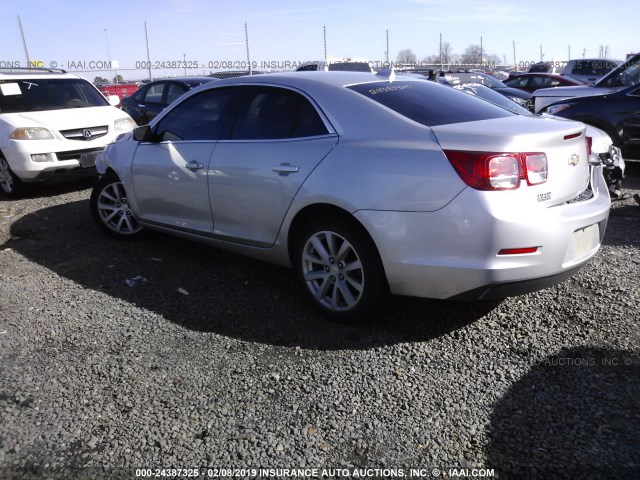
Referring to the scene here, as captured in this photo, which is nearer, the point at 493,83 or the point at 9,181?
the point at 9,181

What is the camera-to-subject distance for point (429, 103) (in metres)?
3.86

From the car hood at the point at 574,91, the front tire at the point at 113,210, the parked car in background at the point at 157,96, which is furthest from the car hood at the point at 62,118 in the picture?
the car hood at the point at 574,91

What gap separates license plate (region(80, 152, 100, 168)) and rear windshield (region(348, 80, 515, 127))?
15.6ft

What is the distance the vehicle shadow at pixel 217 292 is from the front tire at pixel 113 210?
109mm

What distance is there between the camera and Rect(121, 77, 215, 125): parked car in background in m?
11.4

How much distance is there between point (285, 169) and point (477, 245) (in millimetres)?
1436

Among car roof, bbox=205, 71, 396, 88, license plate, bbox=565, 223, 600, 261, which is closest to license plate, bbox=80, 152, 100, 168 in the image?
car roof, bbox=205, 71, 396, 88

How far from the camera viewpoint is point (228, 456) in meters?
2.57

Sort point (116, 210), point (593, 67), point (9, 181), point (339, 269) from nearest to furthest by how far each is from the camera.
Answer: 1. point (339, 269)
2. point (116, 210)
3. point (9, 181)
4. point (593, 67)

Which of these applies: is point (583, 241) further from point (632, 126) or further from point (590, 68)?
point (590, 68)

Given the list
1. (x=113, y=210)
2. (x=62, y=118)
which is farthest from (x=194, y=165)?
(x=62, y=118)

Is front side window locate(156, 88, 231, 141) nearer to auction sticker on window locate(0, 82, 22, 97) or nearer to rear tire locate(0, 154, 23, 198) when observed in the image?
rear tire locate(0, 154, 23, 198)

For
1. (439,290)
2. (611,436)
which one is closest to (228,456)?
(439,290)

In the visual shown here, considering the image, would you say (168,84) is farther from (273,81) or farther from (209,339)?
(209,339)
